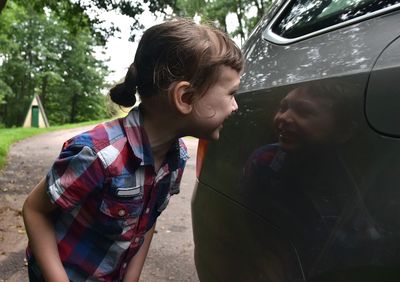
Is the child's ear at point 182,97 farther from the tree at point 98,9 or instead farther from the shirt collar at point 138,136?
the tree at point 98,9

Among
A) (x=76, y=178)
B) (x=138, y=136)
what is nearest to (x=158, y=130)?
(x=138, y=136)

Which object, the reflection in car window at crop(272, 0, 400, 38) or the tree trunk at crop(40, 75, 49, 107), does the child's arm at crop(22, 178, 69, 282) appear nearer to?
the reflection in car window at crop(272, 0, 400, 38)

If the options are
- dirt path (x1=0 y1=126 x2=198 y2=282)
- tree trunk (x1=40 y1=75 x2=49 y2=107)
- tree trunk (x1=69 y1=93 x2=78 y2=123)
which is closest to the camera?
dirt path (x1=0 y1=126 x2=198 y2=282)

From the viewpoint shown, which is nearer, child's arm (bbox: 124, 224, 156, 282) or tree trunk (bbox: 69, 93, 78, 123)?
child's arm (bbox: 124, 224, 156, 282)

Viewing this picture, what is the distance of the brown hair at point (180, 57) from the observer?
53.3 inches

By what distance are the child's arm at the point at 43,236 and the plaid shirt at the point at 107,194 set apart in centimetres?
6

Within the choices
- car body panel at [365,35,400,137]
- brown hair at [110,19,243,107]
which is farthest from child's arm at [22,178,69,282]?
car body panel at [365,35,400,137]

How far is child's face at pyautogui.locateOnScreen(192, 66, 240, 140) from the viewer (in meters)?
1.40

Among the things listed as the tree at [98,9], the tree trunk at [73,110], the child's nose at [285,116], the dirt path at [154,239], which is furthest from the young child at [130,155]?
the tree trunk at [73,110]

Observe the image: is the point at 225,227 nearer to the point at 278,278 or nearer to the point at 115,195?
the point at 278,278

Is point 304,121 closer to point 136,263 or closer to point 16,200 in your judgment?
point 136,263

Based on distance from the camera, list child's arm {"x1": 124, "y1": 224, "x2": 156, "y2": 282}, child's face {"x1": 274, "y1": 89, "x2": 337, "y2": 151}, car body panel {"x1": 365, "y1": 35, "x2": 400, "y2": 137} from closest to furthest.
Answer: car body panel {"x1": 365, "y1": 35, "x2": 400, "y2": 137}
child's face {"x1": 274, "y1": 89, "x2": 337, "y2": 151}
child's arm {"x1": 124, "y1": 224, "x2": 156, "y2": 282}

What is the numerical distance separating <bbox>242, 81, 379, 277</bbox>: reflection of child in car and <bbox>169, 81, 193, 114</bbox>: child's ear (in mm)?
284

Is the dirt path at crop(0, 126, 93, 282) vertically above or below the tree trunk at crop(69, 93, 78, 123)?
above
